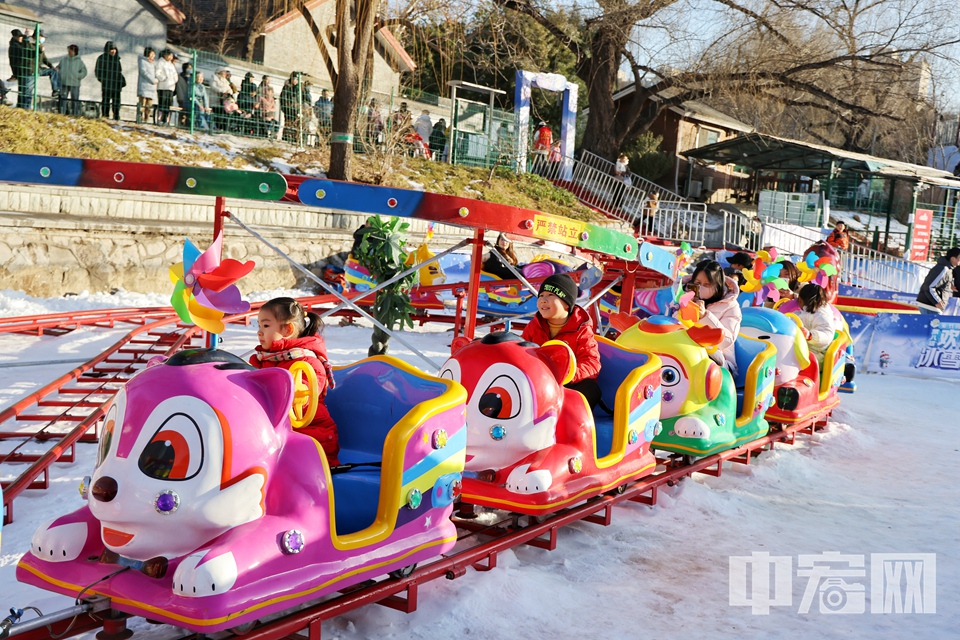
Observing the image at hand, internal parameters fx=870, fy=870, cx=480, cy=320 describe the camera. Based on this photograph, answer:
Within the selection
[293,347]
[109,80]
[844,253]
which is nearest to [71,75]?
[109,80]

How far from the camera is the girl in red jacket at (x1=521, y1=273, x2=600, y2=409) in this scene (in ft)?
17.5

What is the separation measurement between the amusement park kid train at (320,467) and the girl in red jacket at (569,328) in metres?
0.26

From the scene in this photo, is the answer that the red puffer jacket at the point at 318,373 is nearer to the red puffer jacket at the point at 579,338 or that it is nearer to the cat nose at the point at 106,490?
the cat nose at the point at 106,490

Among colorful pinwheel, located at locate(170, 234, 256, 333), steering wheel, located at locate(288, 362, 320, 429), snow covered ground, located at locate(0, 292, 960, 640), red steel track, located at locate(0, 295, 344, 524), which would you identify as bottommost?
snow covered ground, located at locate(0, 292, 960, 640)

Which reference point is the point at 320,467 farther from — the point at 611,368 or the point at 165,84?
the point at 165,84

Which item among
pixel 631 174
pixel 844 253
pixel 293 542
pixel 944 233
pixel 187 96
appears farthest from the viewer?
pixel 944 233

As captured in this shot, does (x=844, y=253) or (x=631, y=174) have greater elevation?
(x=631, y=174)

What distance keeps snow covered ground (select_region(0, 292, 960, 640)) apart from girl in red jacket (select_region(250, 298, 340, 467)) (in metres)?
0.86

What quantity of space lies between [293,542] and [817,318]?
669cm

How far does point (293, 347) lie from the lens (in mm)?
3934

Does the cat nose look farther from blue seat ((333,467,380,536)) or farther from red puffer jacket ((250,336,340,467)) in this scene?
blue seat ((333,467,380,536))

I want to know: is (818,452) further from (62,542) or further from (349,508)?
(62,542)

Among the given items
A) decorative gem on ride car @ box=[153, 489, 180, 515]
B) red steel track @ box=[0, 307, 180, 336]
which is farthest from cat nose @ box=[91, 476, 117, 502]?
red steel track @ box=[0, 307, 180, 336]

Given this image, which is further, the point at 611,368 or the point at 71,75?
the point at 71,75
